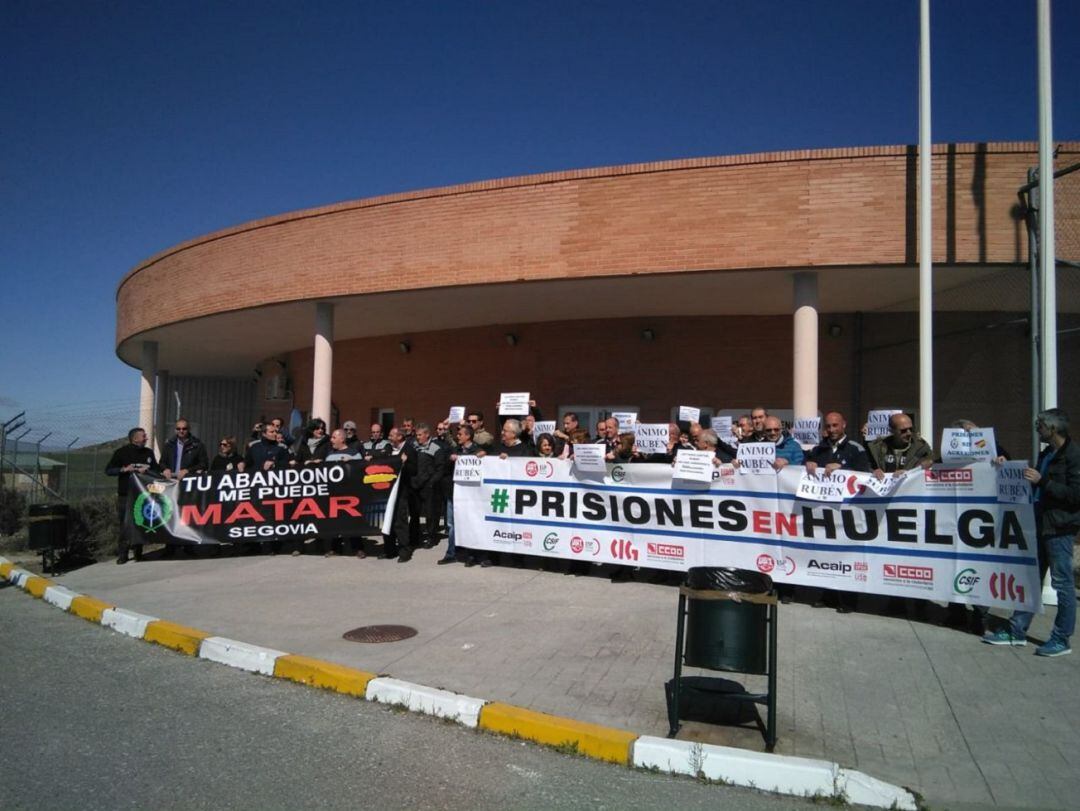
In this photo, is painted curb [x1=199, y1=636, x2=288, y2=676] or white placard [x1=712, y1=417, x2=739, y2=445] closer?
painted curb [x1=199, y1=636, x2=288, y2=676]

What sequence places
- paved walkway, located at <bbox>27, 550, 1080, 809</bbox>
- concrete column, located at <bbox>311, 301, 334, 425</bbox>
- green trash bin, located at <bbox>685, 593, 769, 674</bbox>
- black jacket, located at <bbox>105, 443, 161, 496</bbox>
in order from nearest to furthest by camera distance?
paved walkway, located at <bbox>27, 550, 1080, 809</bbox>
green trash bin, located at <bbox>685, 593, 769, 674</bbox>
black jacket, located at <bbox>105, 443, 161, 496</bbox>
concrete column, located at <bbox>311, 301, 334, 425</bbox>

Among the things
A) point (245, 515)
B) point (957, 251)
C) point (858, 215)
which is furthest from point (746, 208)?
point (245, 515)

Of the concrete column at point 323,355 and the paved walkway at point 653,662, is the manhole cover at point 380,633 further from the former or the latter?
the concrete column at point 323,355

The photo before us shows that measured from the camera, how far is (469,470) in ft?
32.6

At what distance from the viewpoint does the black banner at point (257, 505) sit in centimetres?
1068

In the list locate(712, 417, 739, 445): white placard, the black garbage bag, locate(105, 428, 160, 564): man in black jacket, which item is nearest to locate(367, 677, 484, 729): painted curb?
the black garbage bag

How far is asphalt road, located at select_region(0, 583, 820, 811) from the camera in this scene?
388 cm

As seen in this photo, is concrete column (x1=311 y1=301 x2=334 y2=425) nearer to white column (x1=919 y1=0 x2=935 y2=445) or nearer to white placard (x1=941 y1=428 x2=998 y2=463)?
white column (x1=919 y1=0 x2=935 y2=445)

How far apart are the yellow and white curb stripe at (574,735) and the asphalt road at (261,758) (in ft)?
0.29

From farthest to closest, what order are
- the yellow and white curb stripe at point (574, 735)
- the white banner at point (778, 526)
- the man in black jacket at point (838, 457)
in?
1. the man in black jacket at point (838, 457)
2. the white banner at point (778, 526)
3. the yellow and white curb stripe at point (574, 735)

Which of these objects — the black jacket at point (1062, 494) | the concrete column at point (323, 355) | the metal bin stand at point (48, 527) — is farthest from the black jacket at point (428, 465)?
the black jacket at point (1062, 494)

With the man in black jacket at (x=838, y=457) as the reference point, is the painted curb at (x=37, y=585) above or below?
below

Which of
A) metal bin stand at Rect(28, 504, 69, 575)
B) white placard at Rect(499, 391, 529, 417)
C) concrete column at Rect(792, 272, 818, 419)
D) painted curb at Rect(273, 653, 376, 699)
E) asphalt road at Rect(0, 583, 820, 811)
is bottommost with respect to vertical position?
asphalt road at Rect(0, 583, 820, 811)

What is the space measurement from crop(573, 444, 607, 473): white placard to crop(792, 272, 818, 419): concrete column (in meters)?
4.88
